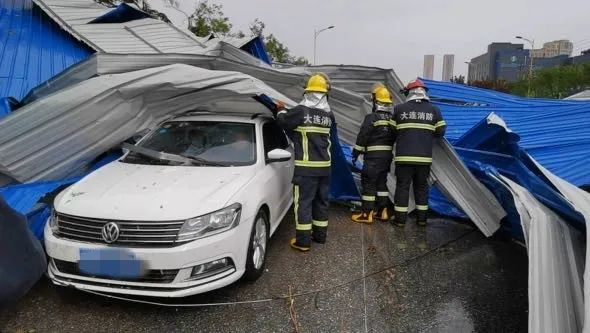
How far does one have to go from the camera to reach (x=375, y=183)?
18.9 ft

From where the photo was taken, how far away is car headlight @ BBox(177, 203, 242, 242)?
10.3ft

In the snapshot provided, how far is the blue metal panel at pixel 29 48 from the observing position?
5.56 metres

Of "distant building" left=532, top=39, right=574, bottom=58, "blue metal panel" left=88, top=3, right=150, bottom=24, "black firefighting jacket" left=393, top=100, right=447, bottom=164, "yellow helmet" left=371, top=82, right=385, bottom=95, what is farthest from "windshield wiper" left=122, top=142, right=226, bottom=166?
"distant building" left=532, top=39, right=574, bottom=58

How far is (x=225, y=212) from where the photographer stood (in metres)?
3.31

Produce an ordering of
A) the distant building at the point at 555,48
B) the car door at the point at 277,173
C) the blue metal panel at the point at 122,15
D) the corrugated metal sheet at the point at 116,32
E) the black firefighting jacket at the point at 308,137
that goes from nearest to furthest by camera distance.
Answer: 1. the car door at the point at 277,173
2. the black firefighting jacket at the point at 308,137
3. the corrugated metal sheet at the point at 116,32
4. the blue metal panel at the point at 122,15
5. the distant building at the point at 555,48

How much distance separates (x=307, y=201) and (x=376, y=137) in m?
1.51

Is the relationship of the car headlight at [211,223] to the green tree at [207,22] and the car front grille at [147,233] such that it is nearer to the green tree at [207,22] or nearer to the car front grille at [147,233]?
the car front grille at [147,233]

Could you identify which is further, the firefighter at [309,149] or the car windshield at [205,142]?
the firefighter at [309,149]

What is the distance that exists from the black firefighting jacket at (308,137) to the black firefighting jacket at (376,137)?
3.33 feet

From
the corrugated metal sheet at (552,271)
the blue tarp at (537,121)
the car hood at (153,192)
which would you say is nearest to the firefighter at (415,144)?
the blue tarp at (537,121)

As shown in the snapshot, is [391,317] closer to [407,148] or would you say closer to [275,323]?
[275,323]

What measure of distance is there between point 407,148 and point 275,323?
286 centimetres

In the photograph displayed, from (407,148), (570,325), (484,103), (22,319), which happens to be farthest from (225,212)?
(484,103)

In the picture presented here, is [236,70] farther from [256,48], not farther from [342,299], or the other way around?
[256,48]
